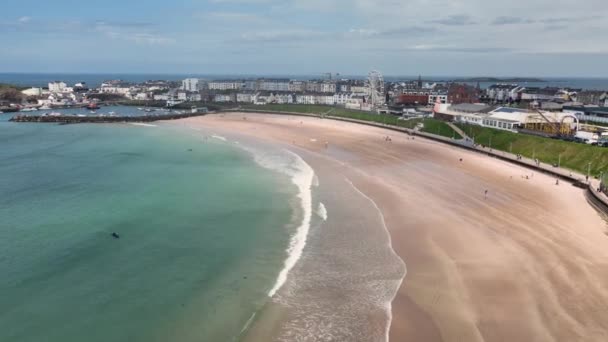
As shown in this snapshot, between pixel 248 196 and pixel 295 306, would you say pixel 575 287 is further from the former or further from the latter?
pixel 248 196

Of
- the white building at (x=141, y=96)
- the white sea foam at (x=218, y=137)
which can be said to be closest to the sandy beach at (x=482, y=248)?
the white sea foam at (x=218, y=137)

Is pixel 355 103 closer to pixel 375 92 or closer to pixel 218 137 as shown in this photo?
pixel 375 92

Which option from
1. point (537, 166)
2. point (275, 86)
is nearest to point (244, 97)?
point (275, 86)

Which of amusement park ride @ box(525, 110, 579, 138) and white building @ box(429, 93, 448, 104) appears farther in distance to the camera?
white building @ box(429, 93, 448, 104)

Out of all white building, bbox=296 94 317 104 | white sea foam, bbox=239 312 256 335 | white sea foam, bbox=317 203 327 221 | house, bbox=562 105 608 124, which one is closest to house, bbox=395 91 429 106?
white building, bbox=296 94 317 104

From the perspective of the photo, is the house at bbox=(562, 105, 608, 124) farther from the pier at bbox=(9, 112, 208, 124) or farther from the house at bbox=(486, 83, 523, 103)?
the pier at bbox=(9, 112, 208, 124)

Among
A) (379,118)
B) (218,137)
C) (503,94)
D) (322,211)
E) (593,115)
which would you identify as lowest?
(322,211)
